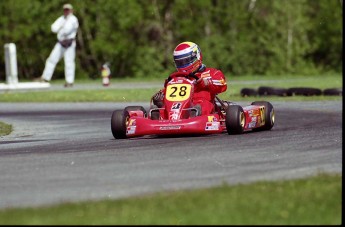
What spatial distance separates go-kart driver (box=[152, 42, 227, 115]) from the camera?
13906mm

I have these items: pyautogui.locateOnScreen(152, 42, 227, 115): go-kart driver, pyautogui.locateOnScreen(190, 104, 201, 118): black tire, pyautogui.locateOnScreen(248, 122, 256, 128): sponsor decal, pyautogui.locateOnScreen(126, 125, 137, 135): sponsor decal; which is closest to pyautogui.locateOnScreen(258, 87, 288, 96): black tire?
pyautogui.locateOnScreen(152, 42, 227, 115): go-kart driver

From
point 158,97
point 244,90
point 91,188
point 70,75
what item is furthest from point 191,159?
point 70,75

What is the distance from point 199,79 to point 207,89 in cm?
17

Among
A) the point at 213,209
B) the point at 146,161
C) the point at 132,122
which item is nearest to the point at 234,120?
the point at 132,122

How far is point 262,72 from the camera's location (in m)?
32.2

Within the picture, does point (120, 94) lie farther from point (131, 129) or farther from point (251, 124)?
point (131, 129)

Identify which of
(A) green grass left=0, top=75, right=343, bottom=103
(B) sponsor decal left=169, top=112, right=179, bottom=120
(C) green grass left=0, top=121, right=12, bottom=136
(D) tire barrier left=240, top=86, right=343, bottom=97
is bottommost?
(A) green grass left=0, top=75, right=343, bottom=103

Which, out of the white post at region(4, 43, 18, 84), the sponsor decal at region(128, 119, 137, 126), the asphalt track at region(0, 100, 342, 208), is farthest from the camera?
the white post at region(4, 43, 18, 84)

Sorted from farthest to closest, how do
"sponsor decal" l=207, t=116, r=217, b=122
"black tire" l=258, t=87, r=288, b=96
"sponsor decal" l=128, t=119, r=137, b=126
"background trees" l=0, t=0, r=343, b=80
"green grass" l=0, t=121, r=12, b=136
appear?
1. "background trees" l=0, t=0, r=343, b=80
2. "black tire" l=258, t=87, r=288, b=96
3. "green grass" l=0, t=121, r=12, b=136
4. "sponsor decal" l=128, t=119, r=137, b=126
5. "sponsor decal" l=207, t=116, r=217, b=122

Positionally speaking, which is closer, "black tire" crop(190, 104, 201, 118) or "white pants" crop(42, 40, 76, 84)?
"black tire" crop(190, 104, 201, 118)

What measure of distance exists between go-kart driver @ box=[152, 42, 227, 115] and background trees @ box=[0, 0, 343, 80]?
56.0 ft

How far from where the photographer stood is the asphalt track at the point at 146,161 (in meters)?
8.59

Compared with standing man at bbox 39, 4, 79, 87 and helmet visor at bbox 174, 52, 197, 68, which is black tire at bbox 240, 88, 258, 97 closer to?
standing man at bbox 39, 4, 79, 87

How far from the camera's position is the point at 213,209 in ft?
23.5
